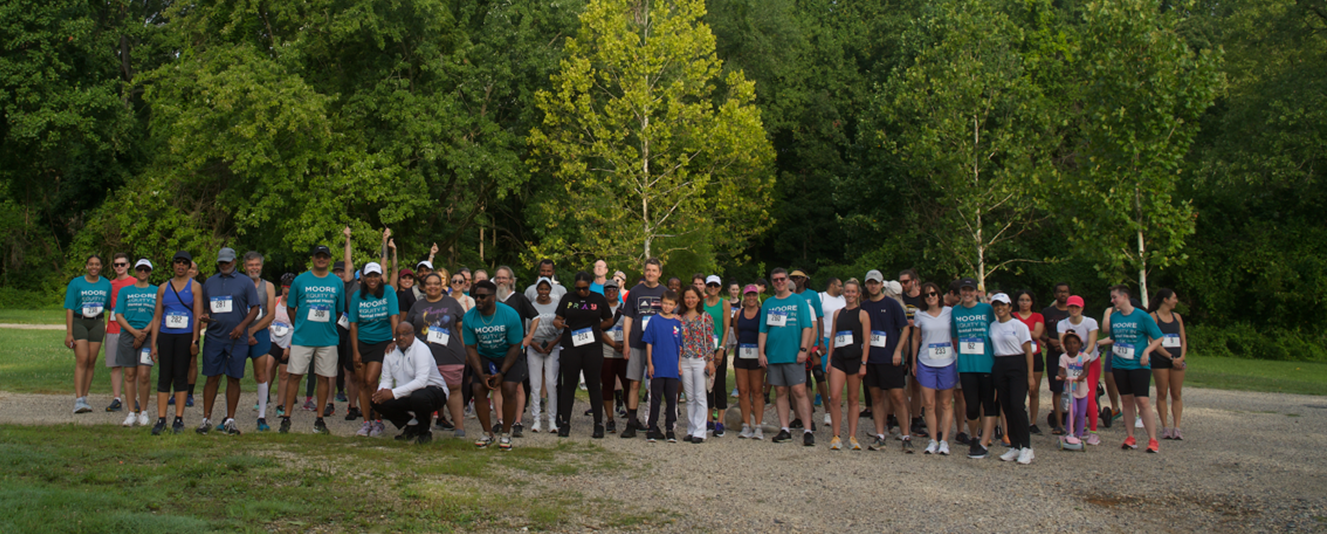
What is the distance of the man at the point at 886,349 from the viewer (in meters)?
9.42

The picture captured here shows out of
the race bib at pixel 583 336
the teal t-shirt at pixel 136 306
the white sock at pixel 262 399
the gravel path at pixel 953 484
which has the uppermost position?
the teal t-shirt at pixel 136 306

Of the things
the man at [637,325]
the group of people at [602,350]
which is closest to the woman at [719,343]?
the group of people at [602,350]

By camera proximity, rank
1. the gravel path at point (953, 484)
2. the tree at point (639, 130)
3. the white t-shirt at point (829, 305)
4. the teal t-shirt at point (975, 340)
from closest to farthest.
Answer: the gravel path at point (953, 484) < the teal t-shirt at point (975, 340) < the white t-shirt at point (829, 305) < the tree at point (639, 130)

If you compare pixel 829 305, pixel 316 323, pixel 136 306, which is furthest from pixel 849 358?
pixel 136 306

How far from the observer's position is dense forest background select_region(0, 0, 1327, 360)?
27.6 m

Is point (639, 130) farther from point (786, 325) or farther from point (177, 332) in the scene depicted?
→ point (177, 332)

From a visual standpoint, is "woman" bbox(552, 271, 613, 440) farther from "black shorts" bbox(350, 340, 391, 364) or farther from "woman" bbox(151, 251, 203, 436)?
"woman" bbox(151, 251, 203, 436)

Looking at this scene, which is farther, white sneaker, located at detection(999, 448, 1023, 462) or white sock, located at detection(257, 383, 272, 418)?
white sock, located at detection(257, 383, 272, 418)

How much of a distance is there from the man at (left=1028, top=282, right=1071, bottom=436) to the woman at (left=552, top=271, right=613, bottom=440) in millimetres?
4844

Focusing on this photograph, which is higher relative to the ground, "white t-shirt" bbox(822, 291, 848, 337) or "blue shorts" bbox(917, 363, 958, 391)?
"white t-shirt" bbox(822, 291, 848, 337)

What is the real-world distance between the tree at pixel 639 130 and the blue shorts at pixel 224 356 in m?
23.0

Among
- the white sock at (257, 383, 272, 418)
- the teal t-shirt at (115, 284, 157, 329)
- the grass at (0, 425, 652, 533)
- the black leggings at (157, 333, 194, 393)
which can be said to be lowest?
the grass at (0, 425, 652, 533)

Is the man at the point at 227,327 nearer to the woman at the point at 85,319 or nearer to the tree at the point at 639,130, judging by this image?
the woman at the point at 85,319

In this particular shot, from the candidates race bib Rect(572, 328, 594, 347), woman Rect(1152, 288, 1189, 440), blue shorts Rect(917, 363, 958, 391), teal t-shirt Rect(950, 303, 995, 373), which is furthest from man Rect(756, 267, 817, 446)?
woman Rect(1152, 288, 1189, 440)
